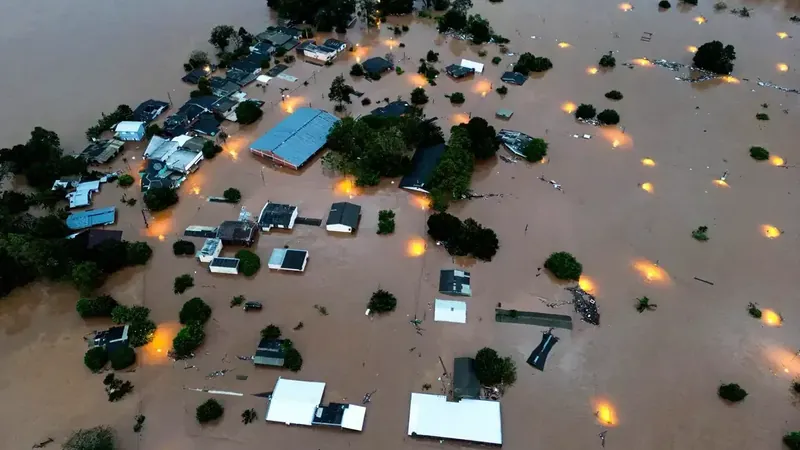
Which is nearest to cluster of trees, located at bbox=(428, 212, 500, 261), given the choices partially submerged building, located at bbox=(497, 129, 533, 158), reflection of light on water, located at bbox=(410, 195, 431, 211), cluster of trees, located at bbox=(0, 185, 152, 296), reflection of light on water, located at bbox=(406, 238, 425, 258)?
reflection of light on water, located at bbox=(406, 238, 425, 258)

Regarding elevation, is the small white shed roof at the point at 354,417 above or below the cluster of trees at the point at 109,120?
below

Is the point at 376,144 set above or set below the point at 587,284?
above

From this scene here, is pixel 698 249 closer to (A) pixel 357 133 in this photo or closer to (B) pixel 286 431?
(A) pixel 357 133

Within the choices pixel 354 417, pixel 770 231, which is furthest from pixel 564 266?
pixel 770 231

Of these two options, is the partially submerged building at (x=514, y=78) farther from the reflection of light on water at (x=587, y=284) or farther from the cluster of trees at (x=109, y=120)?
the cluster of trees at (x=109, y=120)

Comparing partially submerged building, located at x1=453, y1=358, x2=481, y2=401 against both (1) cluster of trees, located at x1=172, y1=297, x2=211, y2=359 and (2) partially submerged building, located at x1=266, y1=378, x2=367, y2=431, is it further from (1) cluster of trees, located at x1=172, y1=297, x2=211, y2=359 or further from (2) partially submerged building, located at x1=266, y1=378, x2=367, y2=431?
(1) cluster of trees, located at x1=172, y1=297, x2=211, y2=359

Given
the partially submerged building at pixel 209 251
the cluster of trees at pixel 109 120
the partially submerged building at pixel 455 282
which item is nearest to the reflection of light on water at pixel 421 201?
the partially submerged building at pixel 455 282

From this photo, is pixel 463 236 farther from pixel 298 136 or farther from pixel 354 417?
pixel 298 136
